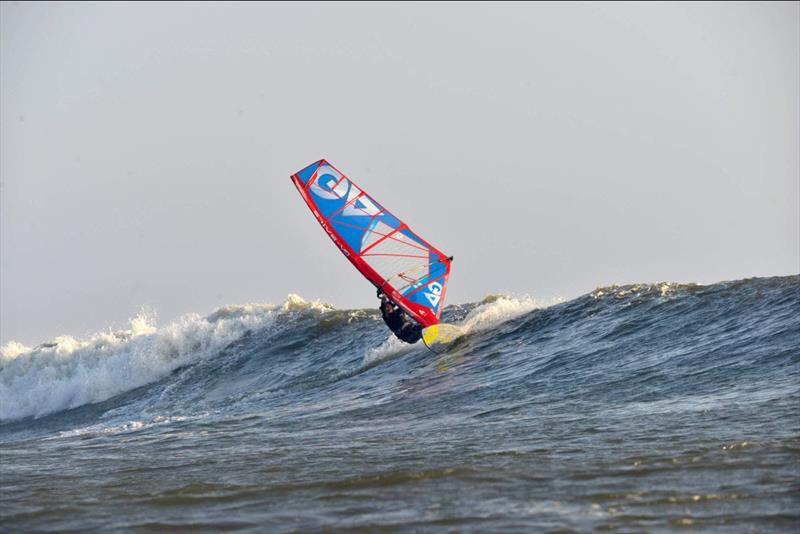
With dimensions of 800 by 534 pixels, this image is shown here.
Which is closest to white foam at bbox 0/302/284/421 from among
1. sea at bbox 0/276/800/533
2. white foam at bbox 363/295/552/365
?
sea at bbox 0/276/800/533

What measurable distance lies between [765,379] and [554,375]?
280 centimetres

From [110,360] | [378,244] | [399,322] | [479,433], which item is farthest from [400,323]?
[110,360]

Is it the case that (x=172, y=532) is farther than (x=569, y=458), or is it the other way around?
(x=569, y=458)

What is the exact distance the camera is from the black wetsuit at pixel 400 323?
15.0 meters

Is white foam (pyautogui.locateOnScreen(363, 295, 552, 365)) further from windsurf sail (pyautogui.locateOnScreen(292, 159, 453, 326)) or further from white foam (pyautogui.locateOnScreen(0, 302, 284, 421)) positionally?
white foam (pyautogui.locateOnScreen(0, 302, 284, 421))

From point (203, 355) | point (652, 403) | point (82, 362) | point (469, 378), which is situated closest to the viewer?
point (652, 403)

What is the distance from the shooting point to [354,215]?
621 inches

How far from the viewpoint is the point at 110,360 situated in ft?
69.7

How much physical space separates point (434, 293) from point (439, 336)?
66cm

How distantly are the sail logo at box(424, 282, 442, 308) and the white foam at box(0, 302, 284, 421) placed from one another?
6249 mm

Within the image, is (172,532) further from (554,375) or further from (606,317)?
(606,317)

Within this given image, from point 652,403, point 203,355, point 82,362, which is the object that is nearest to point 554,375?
point 652,403

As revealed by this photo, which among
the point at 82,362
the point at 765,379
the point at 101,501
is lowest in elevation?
the point at 765,379

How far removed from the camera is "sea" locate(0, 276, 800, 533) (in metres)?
5.89
